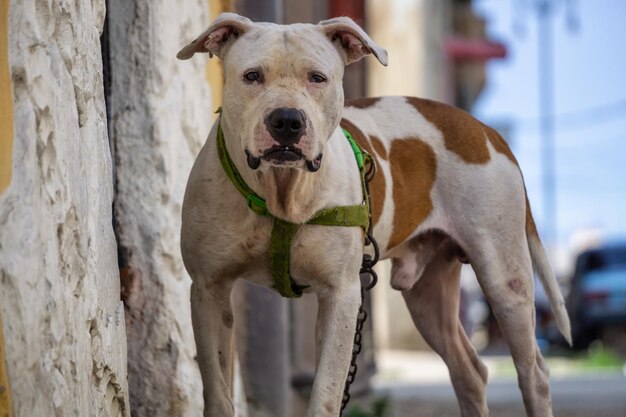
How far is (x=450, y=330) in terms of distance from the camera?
6410mm

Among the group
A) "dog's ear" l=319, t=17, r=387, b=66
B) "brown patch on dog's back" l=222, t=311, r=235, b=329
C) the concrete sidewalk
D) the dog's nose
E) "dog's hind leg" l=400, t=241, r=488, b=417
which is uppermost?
"dog's ear" l=319, t=17, r=387, b=66

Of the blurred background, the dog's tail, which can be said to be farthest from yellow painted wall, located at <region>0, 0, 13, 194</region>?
the dog's tail

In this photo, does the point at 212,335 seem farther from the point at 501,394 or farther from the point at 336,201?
the point at 501,394

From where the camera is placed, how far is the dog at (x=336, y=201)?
473 cm

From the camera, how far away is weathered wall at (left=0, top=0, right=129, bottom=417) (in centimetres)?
378

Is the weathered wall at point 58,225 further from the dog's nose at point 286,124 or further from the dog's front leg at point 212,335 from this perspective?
the dog's nose at point 286,124

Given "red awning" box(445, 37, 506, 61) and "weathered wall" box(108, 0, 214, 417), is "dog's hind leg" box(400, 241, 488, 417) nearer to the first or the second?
"weathered wall" box(108, 0, 214, 417)

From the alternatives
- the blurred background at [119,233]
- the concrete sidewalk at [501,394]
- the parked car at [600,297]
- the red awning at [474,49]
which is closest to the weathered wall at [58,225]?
the blurred background at [119,233]

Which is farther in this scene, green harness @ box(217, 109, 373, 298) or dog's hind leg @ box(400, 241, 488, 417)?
dog's hind leg @ box(400, 241, 488, 417)

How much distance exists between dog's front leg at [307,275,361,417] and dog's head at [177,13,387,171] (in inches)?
24.2

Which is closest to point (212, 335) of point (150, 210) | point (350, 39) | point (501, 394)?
point (150, 210)

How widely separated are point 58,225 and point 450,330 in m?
2.78

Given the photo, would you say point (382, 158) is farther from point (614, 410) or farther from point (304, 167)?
point (614, 410)

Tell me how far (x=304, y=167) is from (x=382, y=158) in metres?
1.11
